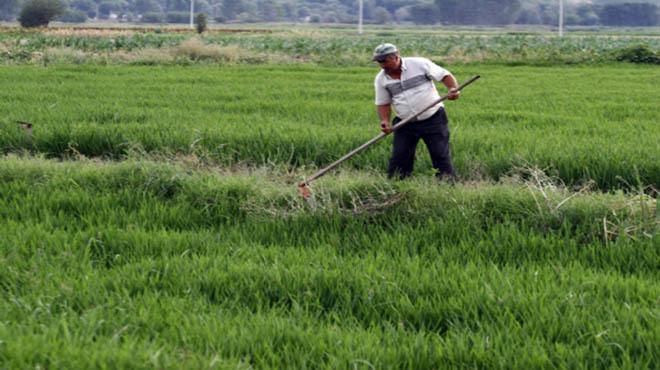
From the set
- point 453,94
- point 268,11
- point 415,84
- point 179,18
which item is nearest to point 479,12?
point 179,18

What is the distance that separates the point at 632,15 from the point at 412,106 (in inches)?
5156

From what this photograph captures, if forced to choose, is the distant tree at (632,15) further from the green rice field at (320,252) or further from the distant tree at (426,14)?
the green rice field at (320,252)

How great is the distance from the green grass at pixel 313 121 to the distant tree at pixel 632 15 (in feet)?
385

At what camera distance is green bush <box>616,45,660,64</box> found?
22.9 meters

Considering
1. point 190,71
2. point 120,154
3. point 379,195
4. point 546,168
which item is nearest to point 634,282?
point 379,195

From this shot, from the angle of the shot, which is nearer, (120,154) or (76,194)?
(76,194)

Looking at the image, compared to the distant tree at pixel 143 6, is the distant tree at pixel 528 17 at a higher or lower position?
Result: lower

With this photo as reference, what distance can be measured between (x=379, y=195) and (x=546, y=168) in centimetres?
176

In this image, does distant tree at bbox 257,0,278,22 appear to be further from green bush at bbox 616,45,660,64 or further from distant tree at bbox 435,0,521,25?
green bush at bbox 616,45,660,64

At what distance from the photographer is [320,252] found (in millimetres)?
4406

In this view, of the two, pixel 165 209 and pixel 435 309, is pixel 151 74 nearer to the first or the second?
Answer: pixel 165 209

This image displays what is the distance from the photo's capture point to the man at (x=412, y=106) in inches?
252

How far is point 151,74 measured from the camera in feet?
56.1

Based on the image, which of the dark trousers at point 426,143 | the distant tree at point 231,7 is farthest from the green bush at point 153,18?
the dark trousers at point 426,143
